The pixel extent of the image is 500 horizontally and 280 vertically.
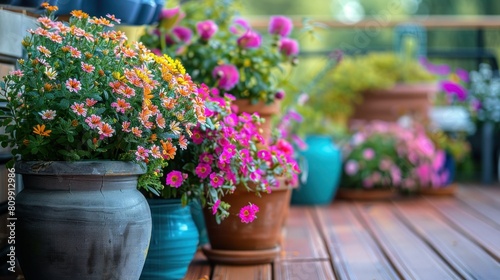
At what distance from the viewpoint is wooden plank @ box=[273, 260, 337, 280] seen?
6.85ft

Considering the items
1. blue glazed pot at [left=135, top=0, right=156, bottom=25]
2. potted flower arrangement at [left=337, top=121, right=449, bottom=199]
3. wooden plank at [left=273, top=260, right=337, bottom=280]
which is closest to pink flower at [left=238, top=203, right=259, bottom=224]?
wooden plank at [left=273, top=260, right=337, bottom=280]

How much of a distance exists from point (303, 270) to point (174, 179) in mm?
547

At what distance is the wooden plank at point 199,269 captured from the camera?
2.08 meters

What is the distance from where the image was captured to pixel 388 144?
4023mm

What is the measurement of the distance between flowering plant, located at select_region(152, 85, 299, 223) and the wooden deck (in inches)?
10.0

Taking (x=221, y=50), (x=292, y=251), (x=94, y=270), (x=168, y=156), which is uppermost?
(x=221, y=50)

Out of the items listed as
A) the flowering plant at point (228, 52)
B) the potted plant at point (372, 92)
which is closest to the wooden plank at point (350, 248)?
the flowering plant at point (228, 52)

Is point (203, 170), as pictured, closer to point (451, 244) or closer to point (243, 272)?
point (243, 272)

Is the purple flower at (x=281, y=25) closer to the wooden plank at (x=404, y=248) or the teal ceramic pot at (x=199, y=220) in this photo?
the teal ceramic pot at (x=199, y=220)

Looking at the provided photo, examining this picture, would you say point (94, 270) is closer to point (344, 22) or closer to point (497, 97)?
point (497, 97)

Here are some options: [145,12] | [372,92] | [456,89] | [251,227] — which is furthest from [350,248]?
[456,89]

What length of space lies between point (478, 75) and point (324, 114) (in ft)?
3.51

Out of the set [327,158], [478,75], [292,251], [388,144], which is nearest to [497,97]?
[478,75]

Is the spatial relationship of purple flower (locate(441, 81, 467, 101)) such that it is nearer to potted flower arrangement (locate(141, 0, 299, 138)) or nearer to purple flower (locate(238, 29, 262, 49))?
potted flower arrangement (locate(141, 0, 299, 138))
